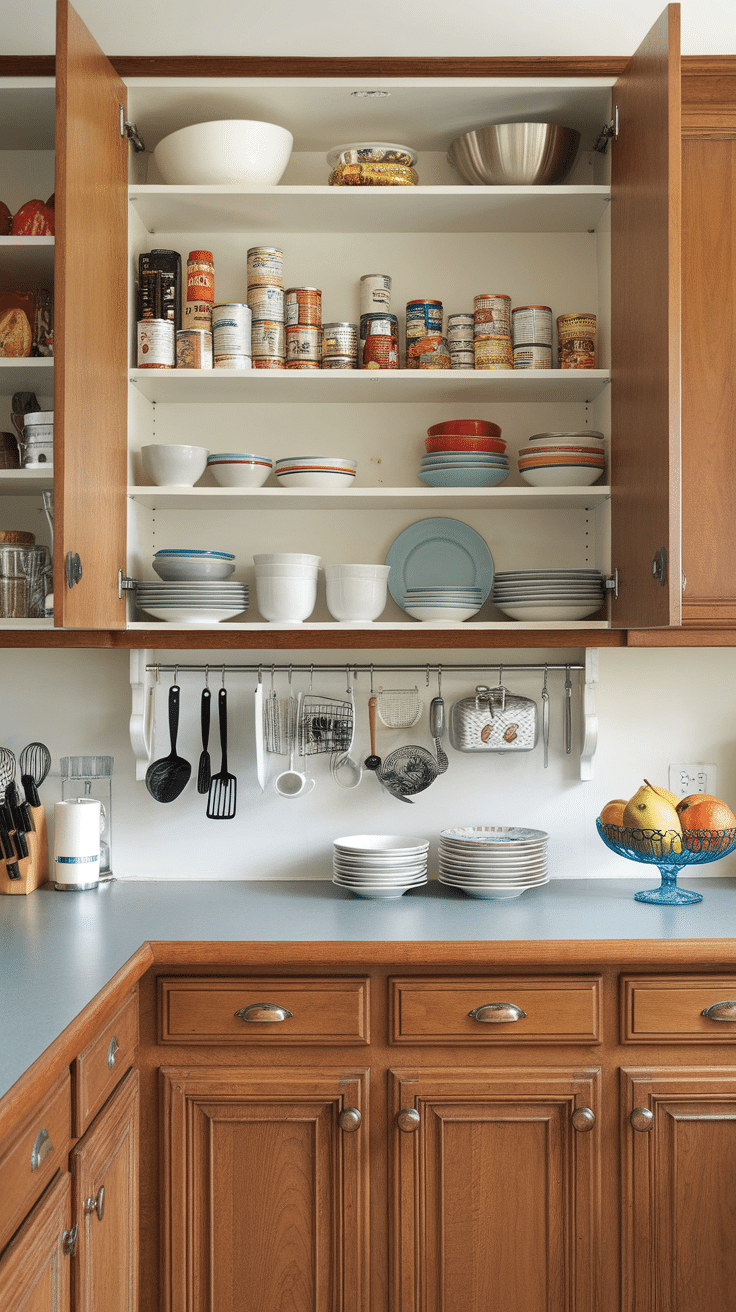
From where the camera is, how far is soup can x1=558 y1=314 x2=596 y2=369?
2.27 m

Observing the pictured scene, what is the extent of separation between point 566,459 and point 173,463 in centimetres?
85

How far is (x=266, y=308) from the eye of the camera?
2.28 m

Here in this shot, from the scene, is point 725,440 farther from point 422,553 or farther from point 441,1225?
point 441,1225

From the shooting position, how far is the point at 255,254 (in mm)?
2297

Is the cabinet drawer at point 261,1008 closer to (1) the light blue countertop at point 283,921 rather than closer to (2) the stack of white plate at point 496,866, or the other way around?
(1) the light blue countertop at point 283,921

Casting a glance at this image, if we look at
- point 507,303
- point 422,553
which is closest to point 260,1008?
point 422,553

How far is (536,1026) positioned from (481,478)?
114cm

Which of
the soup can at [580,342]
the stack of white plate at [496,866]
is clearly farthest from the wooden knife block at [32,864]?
the soup can at [580,342]

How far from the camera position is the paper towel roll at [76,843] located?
224cm

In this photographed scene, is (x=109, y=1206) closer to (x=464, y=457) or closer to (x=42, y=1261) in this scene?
(x=42, y=1261)

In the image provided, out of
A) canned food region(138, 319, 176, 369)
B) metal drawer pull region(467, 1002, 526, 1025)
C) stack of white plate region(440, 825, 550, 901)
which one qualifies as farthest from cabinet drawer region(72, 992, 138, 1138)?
canned food region(138, 319, 176, 369)

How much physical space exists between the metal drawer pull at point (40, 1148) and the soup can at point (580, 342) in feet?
5.90

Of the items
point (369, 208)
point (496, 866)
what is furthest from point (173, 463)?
point (496, 866)

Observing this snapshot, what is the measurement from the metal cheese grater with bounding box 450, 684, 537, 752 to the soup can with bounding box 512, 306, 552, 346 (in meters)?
0.79
